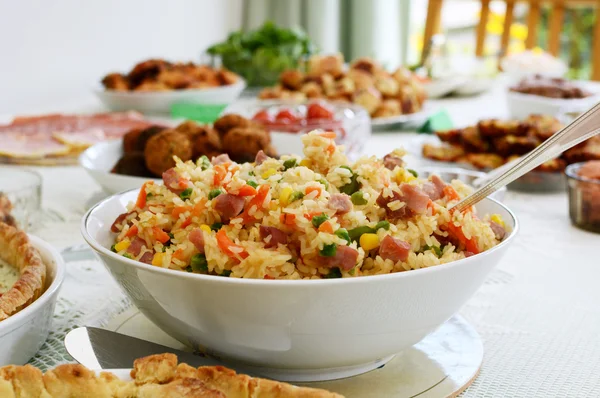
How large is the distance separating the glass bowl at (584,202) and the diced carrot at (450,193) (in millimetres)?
646

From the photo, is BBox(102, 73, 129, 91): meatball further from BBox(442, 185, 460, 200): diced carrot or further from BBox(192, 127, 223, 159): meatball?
BBox(442, 185, 460, 200): diced carrot

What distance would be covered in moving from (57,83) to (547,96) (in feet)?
8.19

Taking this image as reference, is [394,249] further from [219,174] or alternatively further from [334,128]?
[334,128]

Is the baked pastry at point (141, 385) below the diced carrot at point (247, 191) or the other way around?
below

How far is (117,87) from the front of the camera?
273 cm

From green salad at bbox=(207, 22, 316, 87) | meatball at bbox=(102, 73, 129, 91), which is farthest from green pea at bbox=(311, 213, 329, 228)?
green salad at bbox=(207, 22, 316, 87)

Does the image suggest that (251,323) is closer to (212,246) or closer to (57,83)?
(212,246)

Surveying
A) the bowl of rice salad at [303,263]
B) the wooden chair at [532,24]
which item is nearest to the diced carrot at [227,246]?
the bowl of rice salad at [303,263]

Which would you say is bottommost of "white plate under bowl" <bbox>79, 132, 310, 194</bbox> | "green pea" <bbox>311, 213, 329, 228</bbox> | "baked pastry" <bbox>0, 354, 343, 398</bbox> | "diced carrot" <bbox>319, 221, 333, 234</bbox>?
"white plate under bowl" <bbox>79, 132, 310, 194</bbox>

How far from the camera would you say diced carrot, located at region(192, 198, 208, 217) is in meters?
0.86

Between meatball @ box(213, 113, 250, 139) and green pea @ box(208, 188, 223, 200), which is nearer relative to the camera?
green pea @ box(208, 188, 223, 200)

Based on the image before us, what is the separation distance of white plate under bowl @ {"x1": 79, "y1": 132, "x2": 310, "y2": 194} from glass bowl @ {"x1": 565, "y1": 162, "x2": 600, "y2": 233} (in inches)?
23.3

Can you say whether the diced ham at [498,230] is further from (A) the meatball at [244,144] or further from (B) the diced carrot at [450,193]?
(A) the meatball at [244,144]

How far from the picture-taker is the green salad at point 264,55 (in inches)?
127
